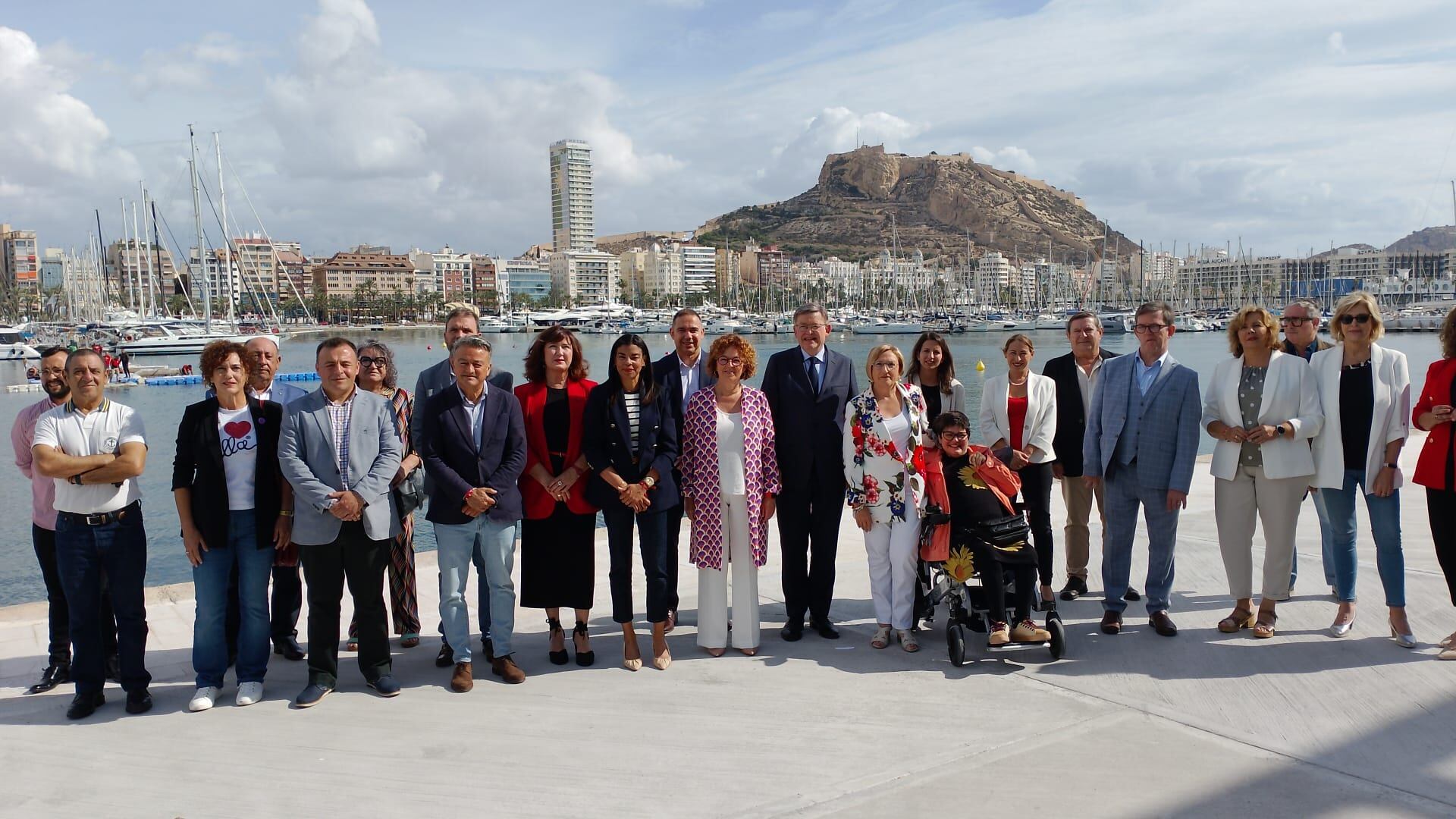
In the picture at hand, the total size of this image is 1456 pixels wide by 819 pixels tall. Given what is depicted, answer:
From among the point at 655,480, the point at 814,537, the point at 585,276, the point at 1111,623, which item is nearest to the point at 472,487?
the point at 655,480

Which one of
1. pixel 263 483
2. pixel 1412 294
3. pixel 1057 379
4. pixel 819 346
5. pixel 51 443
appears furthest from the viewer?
pixel 1412 294

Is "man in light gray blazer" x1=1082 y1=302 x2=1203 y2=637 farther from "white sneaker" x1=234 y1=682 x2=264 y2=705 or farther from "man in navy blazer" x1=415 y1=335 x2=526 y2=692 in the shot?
"white sneaker" x1=234 y1=682 x2=264 y2=705

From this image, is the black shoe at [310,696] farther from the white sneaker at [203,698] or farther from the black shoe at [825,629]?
the black shoe at [825,629]

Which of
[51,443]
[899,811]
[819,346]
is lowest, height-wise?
[899,811]

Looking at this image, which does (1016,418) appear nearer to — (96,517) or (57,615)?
(96,517)

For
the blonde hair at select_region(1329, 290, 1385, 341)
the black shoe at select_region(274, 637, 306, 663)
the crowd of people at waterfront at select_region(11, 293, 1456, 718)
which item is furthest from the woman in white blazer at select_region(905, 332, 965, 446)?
the black shoe at select_region(274, 637, 306, 663)

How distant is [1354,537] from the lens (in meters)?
5.18

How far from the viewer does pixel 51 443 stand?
432cm

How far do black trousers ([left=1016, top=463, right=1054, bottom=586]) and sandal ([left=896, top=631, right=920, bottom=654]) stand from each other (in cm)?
111

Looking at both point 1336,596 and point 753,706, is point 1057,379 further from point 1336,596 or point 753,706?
point 753,706

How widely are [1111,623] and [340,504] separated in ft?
13.9

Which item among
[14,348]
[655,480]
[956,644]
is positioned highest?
[14,348]

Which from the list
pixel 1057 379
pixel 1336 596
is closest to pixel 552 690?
pixel 1057 379

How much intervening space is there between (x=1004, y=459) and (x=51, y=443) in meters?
5.03
